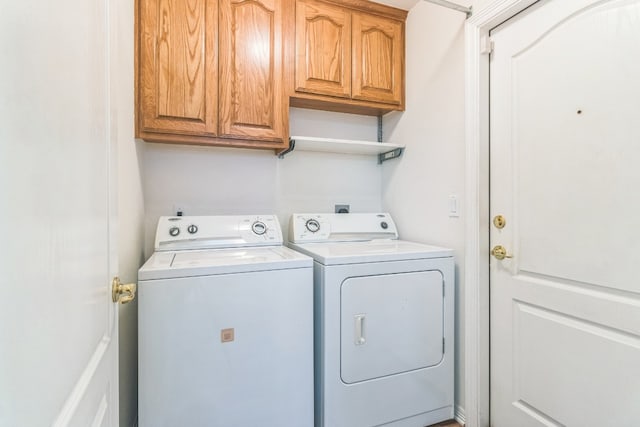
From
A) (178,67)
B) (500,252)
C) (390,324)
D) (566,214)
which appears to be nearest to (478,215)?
(500,252)

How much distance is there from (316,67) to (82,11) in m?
1.54

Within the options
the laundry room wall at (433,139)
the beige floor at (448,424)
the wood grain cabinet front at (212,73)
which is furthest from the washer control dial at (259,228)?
the beige floor at (448,424)

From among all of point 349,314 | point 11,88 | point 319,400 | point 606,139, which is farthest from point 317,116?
point 11,88

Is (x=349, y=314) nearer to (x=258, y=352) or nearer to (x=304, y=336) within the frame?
(x=304, y=336)

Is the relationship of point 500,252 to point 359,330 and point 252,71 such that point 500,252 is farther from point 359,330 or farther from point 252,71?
point 252,71

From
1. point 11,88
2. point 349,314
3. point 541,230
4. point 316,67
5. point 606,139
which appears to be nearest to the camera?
point 11,88

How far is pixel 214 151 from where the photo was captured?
2.03 m

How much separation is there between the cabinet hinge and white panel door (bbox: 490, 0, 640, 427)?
0.03 metres

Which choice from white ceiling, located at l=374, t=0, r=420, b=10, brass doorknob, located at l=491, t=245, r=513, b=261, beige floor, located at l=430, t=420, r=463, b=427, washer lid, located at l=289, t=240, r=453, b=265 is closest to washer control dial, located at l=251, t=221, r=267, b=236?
washer lid, located at l=289, t=240, r=453, b=265

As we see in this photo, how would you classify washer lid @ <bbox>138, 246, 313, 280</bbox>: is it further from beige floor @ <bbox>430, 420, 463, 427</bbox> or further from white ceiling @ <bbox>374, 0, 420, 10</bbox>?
white ceiling @ <bbox>374, 0, 420, 10</bbox>

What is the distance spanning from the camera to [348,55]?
2.00 meters

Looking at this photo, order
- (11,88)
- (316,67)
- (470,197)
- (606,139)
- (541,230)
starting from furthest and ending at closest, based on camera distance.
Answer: (316,67)
(470,197)
(541,230)
(606,139)
(11,88)

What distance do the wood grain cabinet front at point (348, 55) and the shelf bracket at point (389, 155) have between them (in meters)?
0.31

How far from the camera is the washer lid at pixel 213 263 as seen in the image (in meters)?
1.23
